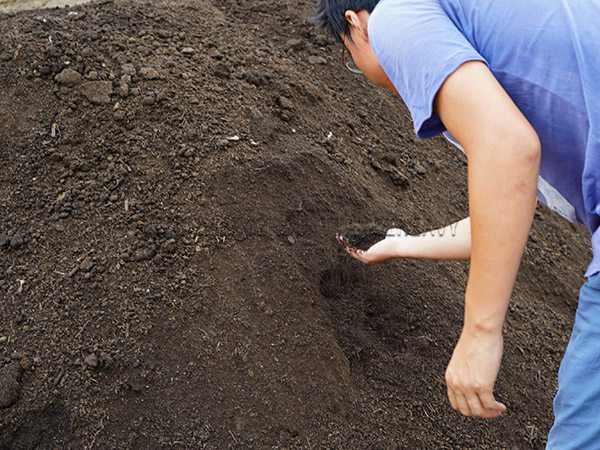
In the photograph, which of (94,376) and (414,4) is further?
(94,376)

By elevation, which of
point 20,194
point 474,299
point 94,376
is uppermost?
point 474,299

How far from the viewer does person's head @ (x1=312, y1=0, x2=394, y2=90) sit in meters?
2.03

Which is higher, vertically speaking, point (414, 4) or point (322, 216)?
point (414, 4)

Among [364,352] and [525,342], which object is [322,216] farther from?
[525,342]

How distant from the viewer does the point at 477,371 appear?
1674 millimetres

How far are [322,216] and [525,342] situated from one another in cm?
104

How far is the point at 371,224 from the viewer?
311 centimetres

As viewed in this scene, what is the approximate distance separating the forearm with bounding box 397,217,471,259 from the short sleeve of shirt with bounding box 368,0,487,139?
2.34 feet

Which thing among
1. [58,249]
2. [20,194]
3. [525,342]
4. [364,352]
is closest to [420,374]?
[364,352]

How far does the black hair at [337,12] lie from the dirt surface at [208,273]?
3.37 ft

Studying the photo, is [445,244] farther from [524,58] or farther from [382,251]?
[524,58]

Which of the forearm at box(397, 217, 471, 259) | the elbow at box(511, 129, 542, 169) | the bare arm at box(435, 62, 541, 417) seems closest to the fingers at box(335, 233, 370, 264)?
the forearm at box(397, 217, 471, 259)

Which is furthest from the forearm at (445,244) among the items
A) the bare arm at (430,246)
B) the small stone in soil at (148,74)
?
the small stone in soil at (148,74)

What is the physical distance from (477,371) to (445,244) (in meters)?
0.81
